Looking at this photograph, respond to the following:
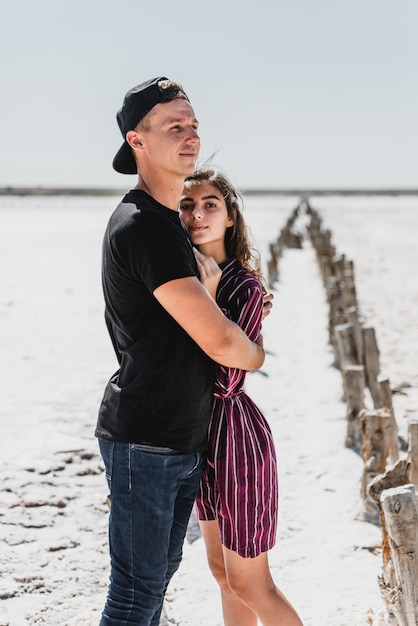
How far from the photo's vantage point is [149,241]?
6.57ft

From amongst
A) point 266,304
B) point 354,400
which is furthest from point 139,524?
point 354,400

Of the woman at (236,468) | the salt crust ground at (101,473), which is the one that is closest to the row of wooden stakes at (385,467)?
the salt crust ground at (101,473)

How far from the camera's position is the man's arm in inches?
79.1

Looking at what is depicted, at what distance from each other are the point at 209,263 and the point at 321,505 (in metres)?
2.71

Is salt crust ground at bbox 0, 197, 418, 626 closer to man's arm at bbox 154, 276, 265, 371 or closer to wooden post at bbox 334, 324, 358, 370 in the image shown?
wooden post at bbox 334, 324, 358, 370

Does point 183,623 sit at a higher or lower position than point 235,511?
lower

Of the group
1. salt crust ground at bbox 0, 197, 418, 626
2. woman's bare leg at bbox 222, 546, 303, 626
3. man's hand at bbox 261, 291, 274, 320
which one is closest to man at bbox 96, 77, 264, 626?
woman's bare leg at bbox 222, 546, 303, 626

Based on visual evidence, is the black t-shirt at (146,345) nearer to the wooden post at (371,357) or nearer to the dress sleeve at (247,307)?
the dress sleeve at (247,307)

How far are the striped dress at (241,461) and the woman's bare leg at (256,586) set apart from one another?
0.04 m

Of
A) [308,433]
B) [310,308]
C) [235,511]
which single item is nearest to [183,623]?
[235,511]

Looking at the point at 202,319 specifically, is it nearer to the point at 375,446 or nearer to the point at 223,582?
the point at 223,582

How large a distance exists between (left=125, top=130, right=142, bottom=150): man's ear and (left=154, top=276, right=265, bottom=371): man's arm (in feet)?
1.56

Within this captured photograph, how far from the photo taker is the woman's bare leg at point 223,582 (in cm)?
252

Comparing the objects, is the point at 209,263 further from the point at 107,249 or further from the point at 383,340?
the point at 383,340
